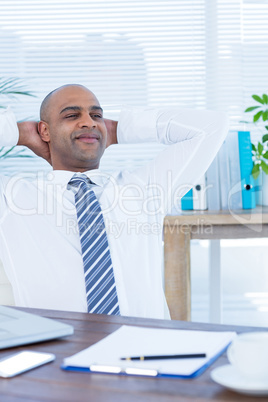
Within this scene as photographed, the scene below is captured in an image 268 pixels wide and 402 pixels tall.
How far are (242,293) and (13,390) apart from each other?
255 centimetres

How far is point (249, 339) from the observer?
0.76 metres

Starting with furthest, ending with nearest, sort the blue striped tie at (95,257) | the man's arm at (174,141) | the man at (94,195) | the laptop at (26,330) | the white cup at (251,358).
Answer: the man's arm at (174,141) < the man at (94,195) < the blue striped tie at (95,257) < the laptop at (26,330) < the white cup at (251,358)

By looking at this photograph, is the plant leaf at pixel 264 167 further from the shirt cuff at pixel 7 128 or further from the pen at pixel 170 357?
the pen at pixel 170 357

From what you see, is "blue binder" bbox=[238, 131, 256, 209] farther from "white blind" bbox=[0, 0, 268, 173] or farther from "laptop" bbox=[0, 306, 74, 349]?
"laptop" bbox=[0, 306, 74, 349]

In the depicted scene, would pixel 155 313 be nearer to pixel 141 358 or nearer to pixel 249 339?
pixel 141 358

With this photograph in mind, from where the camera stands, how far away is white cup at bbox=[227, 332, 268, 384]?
0.72 metres

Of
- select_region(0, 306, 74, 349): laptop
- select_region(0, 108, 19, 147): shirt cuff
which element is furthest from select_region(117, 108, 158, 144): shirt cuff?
select_region(0, 306, 74, 349): laptop

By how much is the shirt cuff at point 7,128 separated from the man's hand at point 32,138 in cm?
8

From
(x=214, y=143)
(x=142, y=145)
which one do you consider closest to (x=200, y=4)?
(x=142, y=145)

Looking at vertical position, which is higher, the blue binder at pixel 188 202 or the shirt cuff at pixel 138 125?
the shirt cuff at pixel 138 125

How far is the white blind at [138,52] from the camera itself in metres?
3.31

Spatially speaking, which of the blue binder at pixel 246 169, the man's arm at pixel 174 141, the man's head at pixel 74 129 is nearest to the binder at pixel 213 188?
the blue binder at pixel 246 169

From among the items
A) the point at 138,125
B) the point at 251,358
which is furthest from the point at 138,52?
the point at 251,358

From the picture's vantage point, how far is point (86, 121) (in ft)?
6.99
